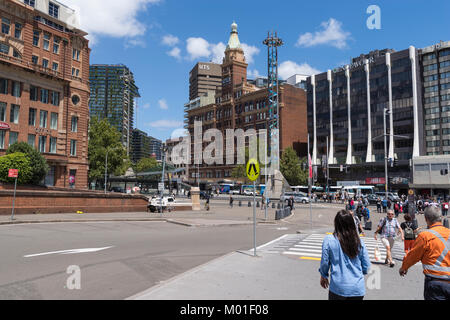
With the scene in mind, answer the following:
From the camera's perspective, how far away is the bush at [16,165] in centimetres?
2858

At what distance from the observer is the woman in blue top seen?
418 centimetres

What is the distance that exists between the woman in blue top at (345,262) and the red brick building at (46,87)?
42.6m

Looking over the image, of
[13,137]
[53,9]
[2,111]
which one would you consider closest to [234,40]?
[53,9]

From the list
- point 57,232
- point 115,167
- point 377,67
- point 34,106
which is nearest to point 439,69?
point 377,67

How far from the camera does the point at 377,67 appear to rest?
82750mm

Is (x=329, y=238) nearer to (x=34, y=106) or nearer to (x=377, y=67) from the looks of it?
(x=34, y=106)

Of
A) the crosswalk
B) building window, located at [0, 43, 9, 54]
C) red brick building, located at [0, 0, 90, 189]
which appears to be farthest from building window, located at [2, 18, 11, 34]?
the crosswalk

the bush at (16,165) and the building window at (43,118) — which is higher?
the building window at (43,118)

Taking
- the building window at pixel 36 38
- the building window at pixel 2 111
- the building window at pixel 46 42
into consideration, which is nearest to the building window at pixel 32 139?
the building window at pixel 2 111

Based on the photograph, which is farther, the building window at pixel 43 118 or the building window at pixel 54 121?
the building window at pixel 54 121

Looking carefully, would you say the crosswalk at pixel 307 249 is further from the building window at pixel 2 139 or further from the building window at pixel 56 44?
the building window at pixel 56 44

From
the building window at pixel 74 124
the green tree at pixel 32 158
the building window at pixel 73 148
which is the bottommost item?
the green tree at pixel 32 158

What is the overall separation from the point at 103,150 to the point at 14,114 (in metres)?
23.7
